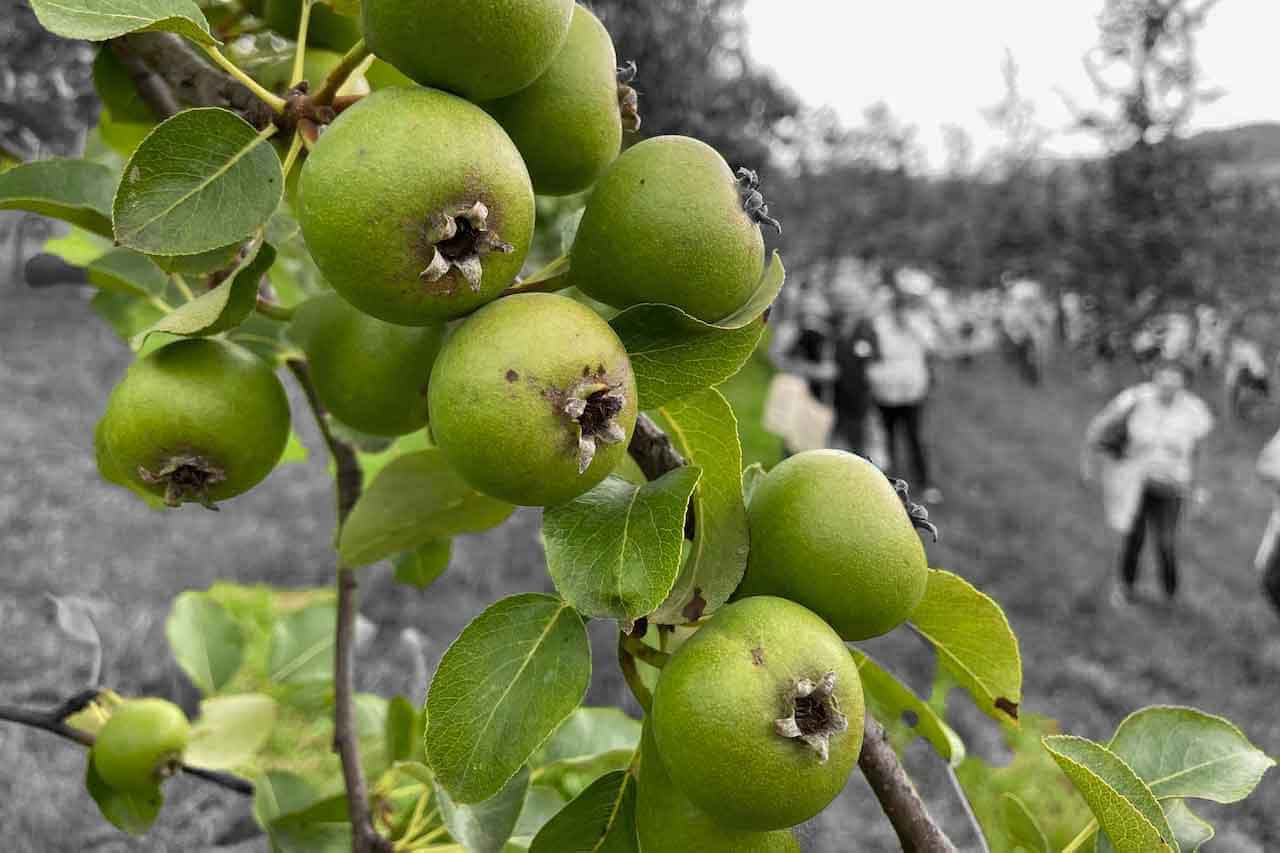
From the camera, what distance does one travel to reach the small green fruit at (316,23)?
1109 mm

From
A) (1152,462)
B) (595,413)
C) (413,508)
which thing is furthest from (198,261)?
(1152,462)

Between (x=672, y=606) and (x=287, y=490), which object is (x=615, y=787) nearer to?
(x=672, y=606)

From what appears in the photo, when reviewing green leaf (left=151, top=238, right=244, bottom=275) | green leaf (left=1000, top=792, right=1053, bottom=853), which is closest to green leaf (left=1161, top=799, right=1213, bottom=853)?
green leaf (left=1000, top=792, right=1053, bottom=853)

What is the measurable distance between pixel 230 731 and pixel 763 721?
1315mm

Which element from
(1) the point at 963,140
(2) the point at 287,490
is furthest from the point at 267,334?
(1) the point at 963,140

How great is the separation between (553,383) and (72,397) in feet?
32.9

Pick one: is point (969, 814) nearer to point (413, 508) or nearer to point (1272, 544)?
point (413, 508)

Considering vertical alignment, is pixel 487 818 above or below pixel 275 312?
below

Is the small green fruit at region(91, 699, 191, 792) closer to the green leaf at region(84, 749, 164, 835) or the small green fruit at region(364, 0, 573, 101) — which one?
the green leaf at region(84, 749, 164, 835)

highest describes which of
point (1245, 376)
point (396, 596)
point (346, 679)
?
point (346, 679)

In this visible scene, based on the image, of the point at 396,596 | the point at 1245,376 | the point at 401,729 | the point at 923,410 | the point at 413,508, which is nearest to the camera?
the point at 413,508

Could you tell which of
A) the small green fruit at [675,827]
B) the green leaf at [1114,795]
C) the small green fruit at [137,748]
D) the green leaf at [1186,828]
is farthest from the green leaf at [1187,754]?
the small green fruit at [137,748]

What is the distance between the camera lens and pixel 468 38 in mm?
776

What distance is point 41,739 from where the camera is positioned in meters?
3.68
